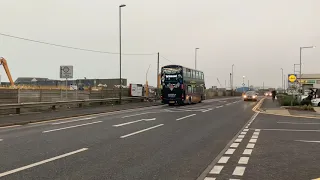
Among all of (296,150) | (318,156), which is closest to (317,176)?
(318,156)

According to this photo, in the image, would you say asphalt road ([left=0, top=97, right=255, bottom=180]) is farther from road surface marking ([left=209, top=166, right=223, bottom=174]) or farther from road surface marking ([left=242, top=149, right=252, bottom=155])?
road surface marking ([left=242, top=149, right=252, bottom=155])

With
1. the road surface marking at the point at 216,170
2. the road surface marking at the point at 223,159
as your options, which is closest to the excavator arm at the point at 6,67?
the road surface marking at the point at 223,159

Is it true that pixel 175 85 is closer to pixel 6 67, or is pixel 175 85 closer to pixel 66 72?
pixel 66 72

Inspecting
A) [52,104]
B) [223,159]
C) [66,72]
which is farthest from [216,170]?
[66,72]

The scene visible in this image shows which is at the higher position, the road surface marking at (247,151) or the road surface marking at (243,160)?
the road surface marking at (243,160)

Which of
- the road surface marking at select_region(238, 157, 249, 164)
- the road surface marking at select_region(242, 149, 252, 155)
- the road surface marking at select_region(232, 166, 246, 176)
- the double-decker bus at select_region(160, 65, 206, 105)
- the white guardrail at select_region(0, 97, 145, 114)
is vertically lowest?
the road surface marking at select_region(242, 149, 252, 155)

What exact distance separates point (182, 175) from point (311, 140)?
6847 millimetres

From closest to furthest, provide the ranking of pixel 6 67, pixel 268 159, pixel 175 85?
pixel 268 159 → pixel 175 85 → pixel 6 67

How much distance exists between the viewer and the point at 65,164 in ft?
22.7

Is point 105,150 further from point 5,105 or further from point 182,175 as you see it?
point 5,105

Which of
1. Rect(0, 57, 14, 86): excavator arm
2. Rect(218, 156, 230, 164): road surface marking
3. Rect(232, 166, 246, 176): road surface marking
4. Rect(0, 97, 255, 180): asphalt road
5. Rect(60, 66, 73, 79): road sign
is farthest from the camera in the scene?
Rect(0, 57, 14, 86): excavator arm

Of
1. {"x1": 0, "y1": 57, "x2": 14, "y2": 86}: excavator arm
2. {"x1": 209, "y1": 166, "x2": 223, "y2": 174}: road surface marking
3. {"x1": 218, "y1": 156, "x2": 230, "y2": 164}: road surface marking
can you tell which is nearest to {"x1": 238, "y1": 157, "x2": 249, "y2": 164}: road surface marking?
{"x1": 218, "y1": 156, "x2": 230, "y2": 164}: road surface marking

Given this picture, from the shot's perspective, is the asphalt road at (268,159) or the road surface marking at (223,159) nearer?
the asphalt road at (268,159)

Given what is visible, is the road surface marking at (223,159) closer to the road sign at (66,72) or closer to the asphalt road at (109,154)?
the asphalt road at (109,154)
